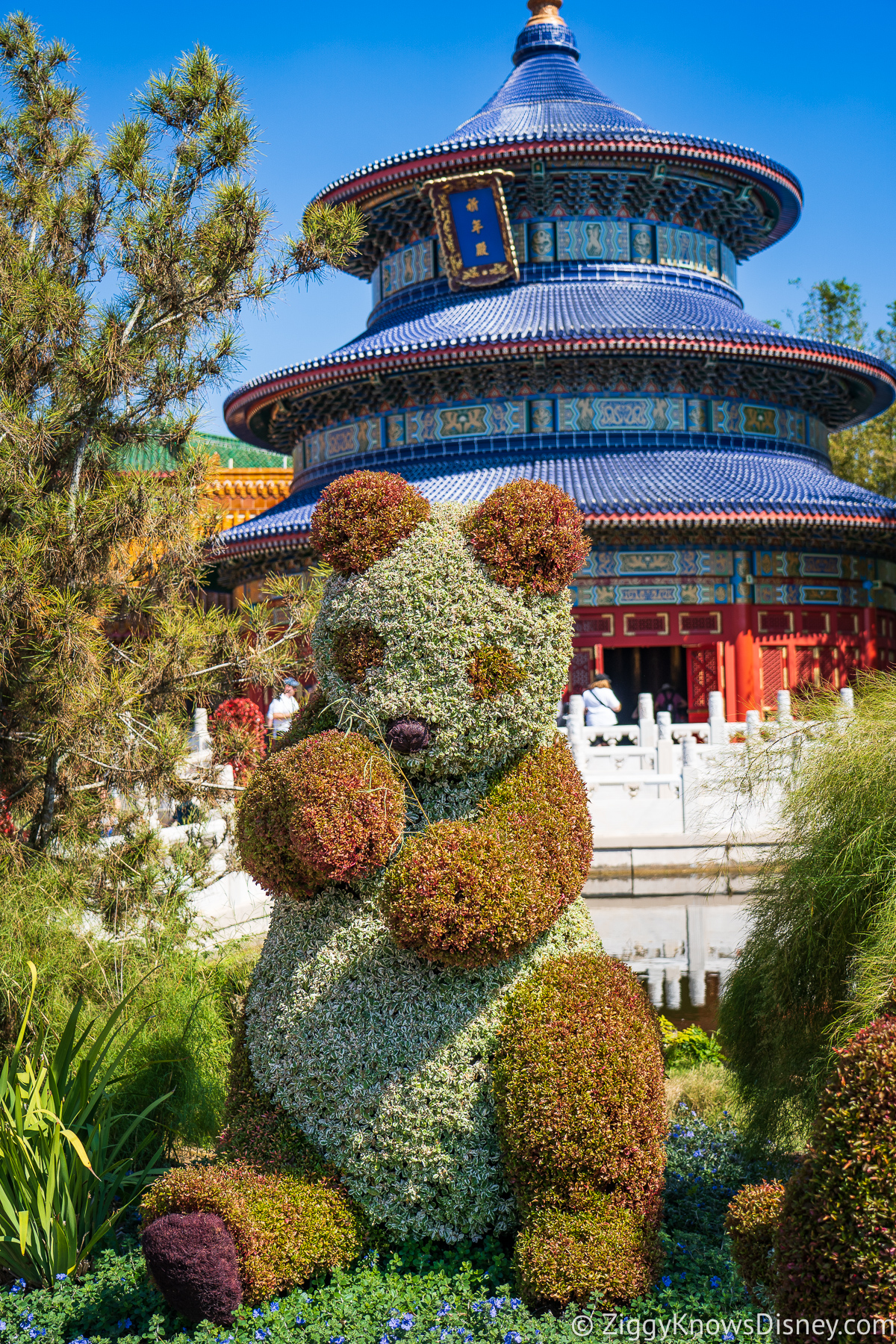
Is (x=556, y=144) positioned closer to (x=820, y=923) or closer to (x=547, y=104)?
(x=547, y=104)

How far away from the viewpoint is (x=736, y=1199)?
11.0 ft

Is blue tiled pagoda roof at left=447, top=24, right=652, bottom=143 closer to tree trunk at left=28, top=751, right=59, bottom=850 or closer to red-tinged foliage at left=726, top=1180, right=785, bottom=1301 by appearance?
tree trunk at left=28, top=751, right=59, bottom=850

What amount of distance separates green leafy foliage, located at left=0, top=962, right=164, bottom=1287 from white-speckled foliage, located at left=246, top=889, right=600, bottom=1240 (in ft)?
2.35

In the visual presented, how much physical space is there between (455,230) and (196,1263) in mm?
17463

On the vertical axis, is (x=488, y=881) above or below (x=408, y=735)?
below

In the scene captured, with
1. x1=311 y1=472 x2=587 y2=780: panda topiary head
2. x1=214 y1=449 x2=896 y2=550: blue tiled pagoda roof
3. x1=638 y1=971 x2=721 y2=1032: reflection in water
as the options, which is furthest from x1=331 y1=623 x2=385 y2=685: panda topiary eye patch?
x1=214 y1=449 x2=896 y2=550: blue tiled pagoda roof

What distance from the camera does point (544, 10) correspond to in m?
22.9

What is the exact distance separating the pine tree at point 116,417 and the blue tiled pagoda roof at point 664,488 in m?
9.80

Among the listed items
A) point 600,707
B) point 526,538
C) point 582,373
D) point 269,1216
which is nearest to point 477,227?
point 582,373

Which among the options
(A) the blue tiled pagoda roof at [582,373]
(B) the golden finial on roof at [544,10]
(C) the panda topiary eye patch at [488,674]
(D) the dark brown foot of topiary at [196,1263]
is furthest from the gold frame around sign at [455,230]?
(D) the dark brown foot of topiary at [196,1263]

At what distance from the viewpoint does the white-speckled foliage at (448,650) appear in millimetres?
3820

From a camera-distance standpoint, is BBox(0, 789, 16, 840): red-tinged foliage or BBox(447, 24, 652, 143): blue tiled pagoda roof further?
BBox(447, 24, 652, 143): blue tiled pagoda roof

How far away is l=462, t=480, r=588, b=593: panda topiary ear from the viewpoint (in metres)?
3.93

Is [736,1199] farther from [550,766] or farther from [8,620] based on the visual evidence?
[8,620]
